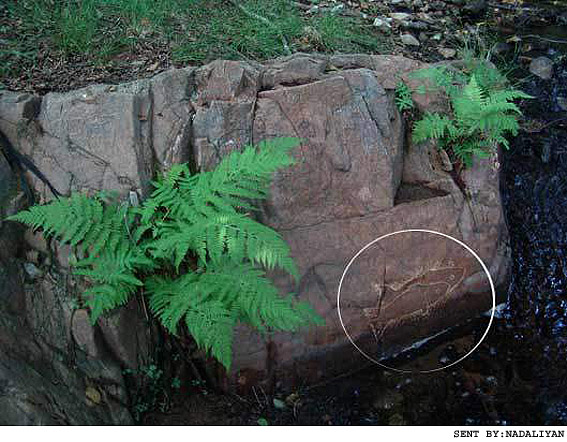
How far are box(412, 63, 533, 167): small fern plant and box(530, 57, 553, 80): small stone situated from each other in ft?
4.18

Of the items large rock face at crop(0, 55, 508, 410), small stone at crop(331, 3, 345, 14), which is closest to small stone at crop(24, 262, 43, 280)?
large rock face at crop(0, 55, 508, 410)

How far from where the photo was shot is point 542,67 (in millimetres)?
5031

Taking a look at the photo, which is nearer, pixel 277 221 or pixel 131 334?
pixel 131 334

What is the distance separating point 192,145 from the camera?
3.44 metres

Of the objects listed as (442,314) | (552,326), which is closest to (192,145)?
(442,314)

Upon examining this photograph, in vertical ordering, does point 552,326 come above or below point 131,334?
below

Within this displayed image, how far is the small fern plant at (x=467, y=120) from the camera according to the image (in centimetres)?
361

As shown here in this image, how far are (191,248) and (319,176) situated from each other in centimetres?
84

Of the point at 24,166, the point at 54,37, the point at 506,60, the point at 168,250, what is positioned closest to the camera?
the point at 168,250

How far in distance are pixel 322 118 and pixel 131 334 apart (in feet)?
5.22

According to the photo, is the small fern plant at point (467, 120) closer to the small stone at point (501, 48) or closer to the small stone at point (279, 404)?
the small stone at point (501, 48)

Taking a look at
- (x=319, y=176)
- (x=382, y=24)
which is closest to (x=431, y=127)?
(x=319, y=176)

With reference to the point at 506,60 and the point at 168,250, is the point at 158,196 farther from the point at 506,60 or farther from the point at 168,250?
the point at 506,60

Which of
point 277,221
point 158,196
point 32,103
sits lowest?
point 277,221
